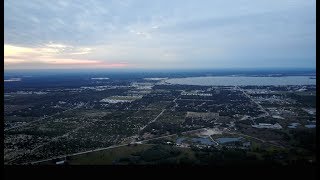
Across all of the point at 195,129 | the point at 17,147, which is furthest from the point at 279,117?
the point at 17,147

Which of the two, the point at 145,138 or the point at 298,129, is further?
the point at 298,129

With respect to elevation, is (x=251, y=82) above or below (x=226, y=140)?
above

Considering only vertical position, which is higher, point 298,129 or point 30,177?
point 30,177

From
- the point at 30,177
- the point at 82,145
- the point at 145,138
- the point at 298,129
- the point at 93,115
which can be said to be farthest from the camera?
the point at 93,115

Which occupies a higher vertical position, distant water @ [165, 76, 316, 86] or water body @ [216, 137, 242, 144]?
distant water @ [165, 76, 316, 86]

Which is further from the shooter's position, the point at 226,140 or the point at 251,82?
the point at 251,82

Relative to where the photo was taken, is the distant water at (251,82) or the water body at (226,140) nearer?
the water body at (226,140)

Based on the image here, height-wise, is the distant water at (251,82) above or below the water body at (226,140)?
above

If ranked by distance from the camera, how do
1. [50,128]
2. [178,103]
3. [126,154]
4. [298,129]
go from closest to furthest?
[126,154] < [298,129] < [50,128] < [178,103]

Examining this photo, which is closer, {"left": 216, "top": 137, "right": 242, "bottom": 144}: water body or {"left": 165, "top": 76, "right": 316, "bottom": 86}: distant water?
{"left": 216, "top": 137, "right": 242, "bottom": 144}: water body

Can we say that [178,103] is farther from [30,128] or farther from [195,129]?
[30,128]
